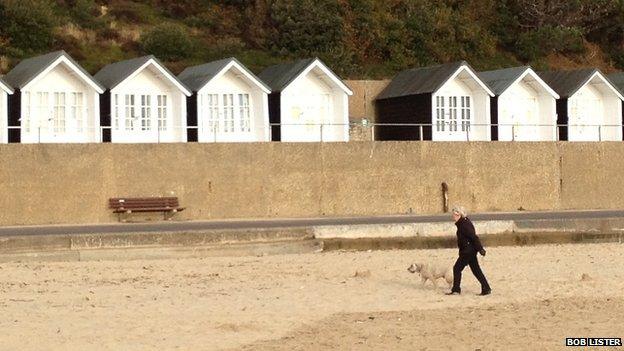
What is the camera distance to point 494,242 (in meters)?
28.0

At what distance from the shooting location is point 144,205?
1318 inches

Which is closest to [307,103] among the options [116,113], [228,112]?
[228,112]

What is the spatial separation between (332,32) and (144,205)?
26.3 meters

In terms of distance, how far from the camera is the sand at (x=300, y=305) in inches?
595

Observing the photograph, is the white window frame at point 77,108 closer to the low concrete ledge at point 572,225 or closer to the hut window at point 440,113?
the hut window at point 440,113

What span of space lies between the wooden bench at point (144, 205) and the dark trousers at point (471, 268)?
51.8 ft

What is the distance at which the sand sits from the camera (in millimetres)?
15117

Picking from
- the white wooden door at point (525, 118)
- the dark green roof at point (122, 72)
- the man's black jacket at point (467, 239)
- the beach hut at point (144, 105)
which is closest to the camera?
the man's black jacket at point (467, 239)

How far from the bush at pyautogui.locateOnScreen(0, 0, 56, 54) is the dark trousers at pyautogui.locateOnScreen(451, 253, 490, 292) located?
120 feet

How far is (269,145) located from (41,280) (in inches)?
610

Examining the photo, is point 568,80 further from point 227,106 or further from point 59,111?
point 59,111

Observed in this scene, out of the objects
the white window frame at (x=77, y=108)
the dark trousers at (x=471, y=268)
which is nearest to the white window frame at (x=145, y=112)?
the white window frame at (x=77, y=108)

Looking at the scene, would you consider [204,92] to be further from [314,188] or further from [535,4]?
[535,4]

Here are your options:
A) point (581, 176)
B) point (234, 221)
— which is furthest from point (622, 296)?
point (581, 176)
